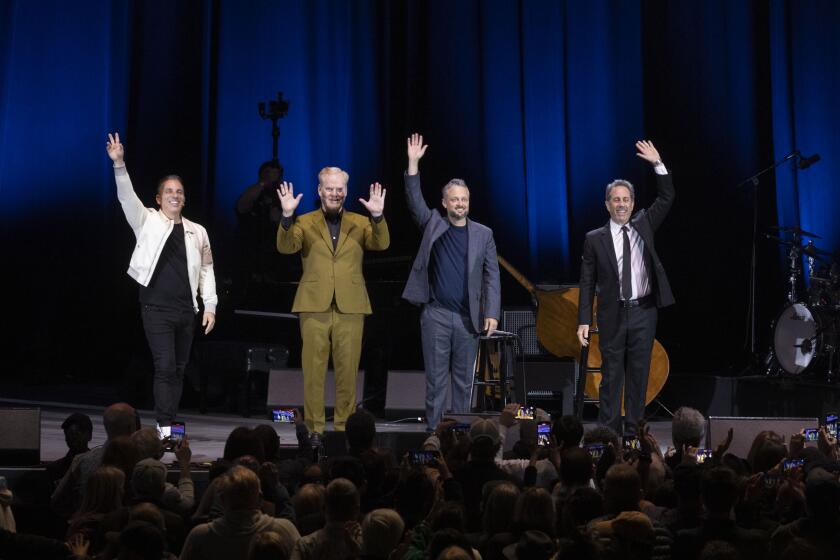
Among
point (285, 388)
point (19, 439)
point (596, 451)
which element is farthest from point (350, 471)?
point (285, 388)

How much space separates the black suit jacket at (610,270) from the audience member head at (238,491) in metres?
3.74

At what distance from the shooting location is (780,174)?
10227mm

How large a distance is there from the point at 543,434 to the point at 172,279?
7.63 feet

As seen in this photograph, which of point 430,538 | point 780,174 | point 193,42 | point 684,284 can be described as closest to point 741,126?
point 780,174

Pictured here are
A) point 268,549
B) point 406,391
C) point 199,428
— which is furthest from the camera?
point 406,391

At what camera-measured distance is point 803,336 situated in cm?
897

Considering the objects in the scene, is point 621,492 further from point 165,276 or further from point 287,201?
point 165,276

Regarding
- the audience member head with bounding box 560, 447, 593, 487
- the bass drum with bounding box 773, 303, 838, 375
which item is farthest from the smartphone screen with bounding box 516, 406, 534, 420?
the bass drum with bounding box 773, 303, 838, 375

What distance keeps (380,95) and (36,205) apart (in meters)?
3.12

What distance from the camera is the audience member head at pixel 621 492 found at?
3.94 m

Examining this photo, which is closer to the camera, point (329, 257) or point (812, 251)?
point (329, 257)

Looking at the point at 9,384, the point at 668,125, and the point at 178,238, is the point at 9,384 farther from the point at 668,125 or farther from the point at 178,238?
the point at 668,125

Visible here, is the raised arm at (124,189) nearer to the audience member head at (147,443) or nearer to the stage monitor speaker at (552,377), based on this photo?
the audience member head at (147,443)

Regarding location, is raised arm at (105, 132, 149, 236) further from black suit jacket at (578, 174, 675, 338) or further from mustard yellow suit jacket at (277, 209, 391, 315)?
black suit jacket at (578, 174, 675, 338)
